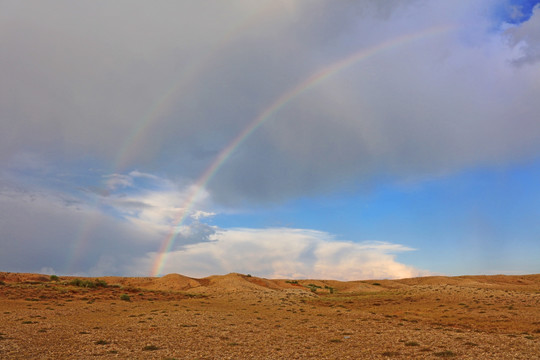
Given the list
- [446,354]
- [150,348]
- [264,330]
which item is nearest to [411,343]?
[446,354]

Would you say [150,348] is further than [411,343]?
No

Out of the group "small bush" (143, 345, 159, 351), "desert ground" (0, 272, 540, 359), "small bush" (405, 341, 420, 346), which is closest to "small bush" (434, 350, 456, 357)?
"desert ground" (0, 272, 540, 359)

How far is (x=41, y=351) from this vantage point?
18484 millimetres

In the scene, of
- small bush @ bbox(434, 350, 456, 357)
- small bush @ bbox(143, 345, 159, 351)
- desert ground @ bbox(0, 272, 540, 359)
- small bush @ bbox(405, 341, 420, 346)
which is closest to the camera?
small bush @ bbox(434, 350, 456, 357)

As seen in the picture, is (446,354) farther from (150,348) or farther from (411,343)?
(150,348)

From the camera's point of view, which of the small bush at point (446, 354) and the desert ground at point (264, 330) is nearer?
the small bush at point (446, 354)

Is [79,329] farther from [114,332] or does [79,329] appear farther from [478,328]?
[478,328]

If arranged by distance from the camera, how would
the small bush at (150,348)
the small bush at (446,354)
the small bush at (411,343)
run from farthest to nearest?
1. the small bush at (411,343)
2. the small bush at (150,348)
3. the small bush at (446,354)

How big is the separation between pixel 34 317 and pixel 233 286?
40.0 meters

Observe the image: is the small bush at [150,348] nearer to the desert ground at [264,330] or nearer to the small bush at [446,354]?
the desert ground at [264,330]

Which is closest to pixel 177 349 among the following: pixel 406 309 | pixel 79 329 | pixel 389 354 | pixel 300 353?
pixel 300 353

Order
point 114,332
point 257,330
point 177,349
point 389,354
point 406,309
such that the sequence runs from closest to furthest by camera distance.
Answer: point 389,354, point 177,349, point 114,332, point 257,330, point 406,309

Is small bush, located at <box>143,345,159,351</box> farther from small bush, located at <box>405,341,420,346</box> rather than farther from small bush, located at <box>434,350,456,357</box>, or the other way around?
small bush, located at <box>434,350,456,357</box>

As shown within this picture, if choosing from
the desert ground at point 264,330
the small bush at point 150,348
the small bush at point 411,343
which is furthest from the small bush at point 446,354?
the small bush at point 150,348
